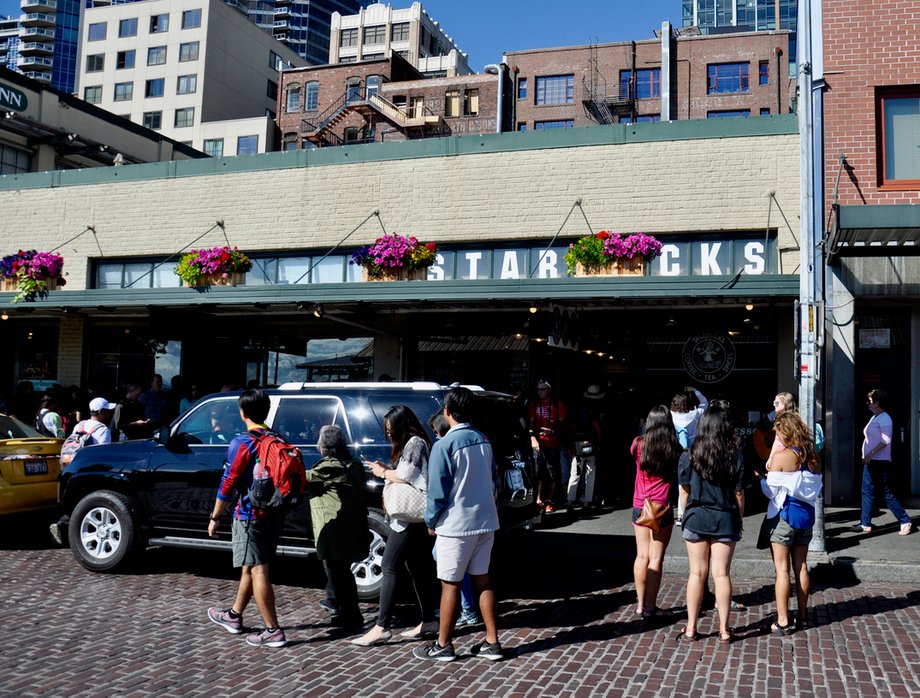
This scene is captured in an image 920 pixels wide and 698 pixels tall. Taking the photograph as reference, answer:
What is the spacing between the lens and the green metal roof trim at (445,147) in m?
13.2

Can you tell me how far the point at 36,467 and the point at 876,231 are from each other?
10737 millimetres

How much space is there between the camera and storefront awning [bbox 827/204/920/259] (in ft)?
31.7

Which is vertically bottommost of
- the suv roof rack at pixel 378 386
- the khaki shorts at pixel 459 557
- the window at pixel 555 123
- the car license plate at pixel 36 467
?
the khaki shorts at pixel 459 557

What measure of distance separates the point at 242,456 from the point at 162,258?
1179cm

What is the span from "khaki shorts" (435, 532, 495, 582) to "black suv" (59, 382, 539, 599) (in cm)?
150

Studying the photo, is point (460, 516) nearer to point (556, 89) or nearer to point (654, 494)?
point (654, 494)

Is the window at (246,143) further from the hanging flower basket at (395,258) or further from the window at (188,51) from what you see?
the hanging flower basket at (395,258)

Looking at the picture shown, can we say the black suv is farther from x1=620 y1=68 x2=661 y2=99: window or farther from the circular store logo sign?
x1=620 y1=68 x2=661 y2=99: window

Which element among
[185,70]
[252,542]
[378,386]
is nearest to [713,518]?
[378,386]

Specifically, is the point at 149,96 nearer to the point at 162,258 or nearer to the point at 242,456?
the point at 162,258

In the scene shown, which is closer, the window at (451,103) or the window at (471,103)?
the window at (471,103)

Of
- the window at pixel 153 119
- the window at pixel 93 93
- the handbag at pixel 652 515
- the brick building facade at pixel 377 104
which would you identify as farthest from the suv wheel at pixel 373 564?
the window at pixel 93 93

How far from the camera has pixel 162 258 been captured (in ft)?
54.2

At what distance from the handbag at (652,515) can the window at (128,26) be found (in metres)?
72.0
